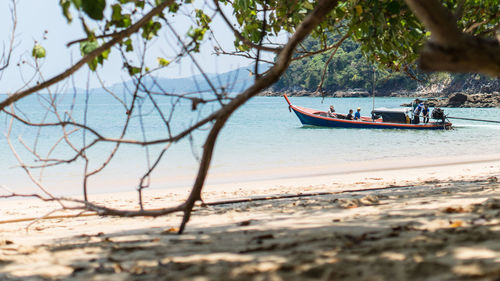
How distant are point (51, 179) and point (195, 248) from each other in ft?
34.3

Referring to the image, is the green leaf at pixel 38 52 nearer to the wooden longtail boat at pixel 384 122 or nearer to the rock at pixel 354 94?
the wooden longtail boat at pixel 384 122

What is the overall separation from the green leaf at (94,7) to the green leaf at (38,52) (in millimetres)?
1371

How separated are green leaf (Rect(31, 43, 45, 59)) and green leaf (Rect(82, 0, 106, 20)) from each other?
137 centimetres

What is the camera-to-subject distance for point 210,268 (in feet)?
6.77

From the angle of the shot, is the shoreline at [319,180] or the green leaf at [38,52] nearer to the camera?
the green leaf at [38,52]

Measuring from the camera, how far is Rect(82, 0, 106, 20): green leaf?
189cm

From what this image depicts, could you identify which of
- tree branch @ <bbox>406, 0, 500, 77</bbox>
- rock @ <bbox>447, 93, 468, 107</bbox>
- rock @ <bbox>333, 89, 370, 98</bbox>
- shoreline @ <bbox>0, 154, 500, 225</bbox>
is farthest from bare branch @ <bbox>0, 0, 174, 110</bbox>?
rock @ <bbox>333, 89, 370, 98</bbox>

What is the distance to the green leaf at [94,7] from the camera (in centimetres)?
189

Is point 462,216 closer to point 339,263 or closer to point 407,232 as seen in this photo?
point 407,232

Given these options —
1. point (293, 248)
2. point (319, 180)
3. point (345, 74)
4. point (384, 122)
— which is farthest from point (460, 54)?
point (345, 74)

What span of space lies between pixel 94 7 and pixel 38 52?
4.64 ft

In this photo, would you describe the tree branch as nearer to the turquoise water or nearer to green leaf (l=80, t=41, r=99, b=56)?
green leaf (l=80, t=41, r=99, b=56)

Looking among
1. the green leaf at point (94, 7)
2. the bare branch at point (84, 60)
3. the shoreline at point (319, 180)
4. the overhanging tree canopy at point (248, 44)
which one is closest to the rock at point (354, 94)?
the shoreline at point (319, 180)

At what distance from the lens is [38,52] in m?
3.08
